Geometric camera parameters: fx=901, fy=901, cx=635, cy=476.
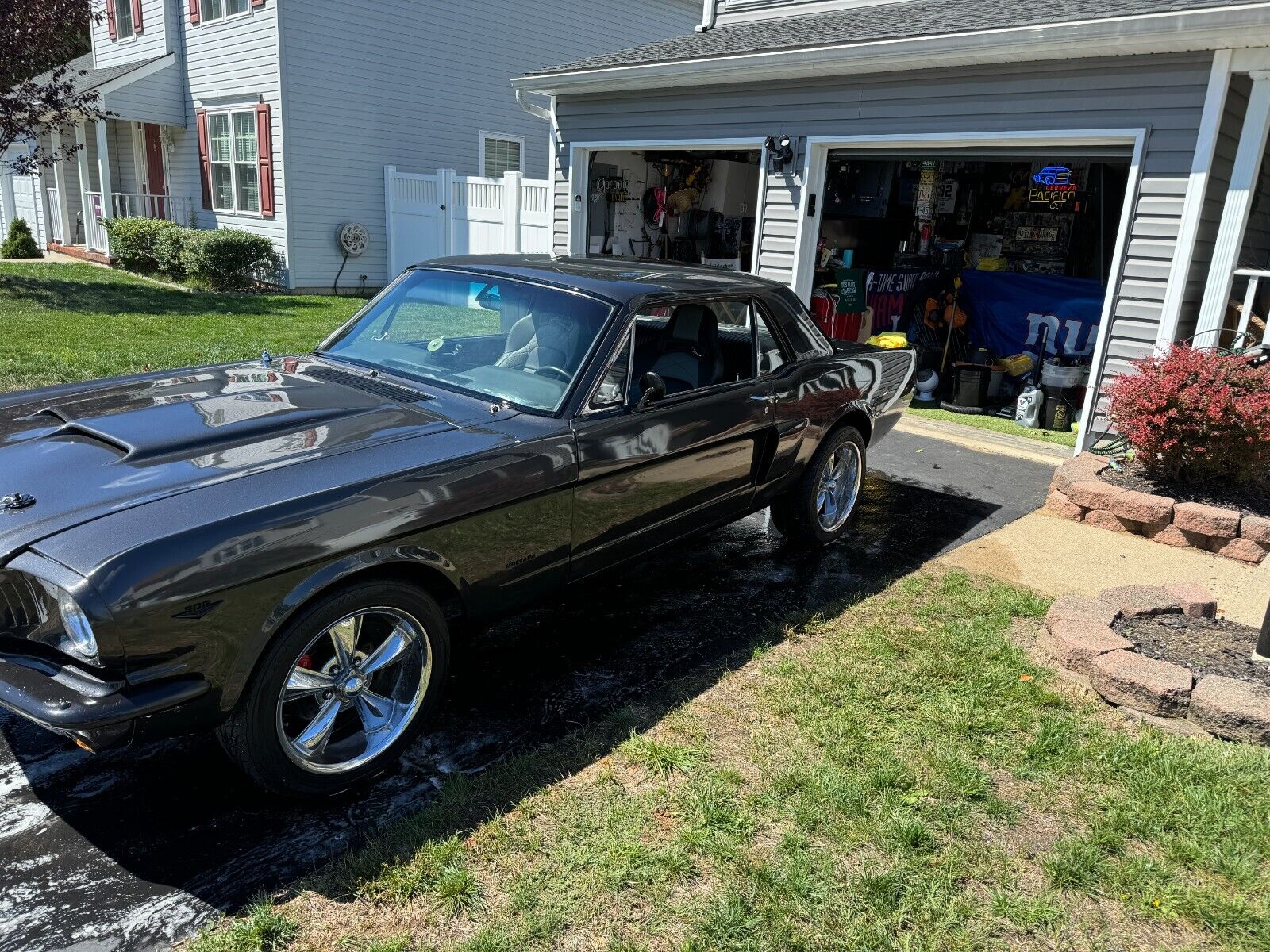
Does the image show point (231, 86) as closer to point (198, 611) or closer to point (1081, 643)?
point (198, 611)

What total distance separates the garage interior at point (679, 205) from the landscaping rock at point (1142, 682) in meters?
10.5

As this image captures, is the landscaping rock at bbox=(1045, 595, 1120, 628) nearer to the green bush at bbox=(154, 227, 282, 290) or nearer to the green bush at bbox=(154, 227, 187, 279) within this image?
the green bush at bbox=(154, 227, 282, 290)

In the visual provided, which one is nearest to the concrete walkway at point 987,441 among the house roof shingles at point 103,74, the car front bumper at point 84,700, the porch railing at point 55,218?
the car front bumper at point 84,700

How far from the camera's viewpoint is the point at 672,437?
3.93 metres

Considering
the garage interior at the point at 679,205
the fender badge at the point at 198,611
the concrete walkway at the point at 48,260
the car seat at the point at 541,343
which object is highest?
the garage interior at the point at 679,205

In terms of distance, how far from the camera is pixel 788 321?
495cm

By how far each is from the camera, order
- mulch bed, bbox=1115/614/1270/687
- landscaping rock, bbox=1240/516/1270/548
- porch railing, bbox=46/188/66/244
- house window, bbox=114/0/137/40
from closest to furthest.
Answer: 1. mulch bed, bbox=1115/614/1270/687
2. landscaping rock, bbox=1240/516/1270/548
3. house window, bbox=114/0/137/40
4. porch railing, bbox=46/188/66/244

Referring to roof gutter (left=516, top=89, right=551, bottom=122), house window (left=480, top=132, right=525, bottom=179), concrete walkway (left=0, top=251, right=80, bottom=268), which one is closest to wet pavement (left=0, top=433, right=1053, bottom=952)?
roof gutter (left=516, top=89, right=551, bottom=122)

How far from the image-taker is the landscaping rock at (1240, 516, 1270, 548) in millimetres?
5469

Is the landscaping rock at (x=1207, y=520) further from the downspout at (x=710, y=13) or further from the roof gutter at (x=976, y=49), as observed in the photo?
the downspout at (x=710, y=13)

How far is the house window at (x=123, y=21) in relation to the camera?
1931cm

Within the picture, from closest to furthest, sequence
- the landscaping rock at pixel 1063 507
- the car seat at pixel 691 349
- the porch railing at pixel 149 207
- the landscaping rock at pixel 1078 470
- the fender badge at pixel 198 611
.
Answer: the fender badge at pixel 198 611 < the car seat at pixel 691 349 < the landscaping rock at pixel 1063 507 < the landscaping rock at pixel 1078 470 < the porch railing at pixel 149 207

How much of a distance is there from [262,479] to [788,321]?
308cm

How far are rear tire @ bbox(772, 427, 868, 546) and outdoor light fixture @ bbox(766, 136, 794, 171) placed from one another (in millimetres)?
4914
